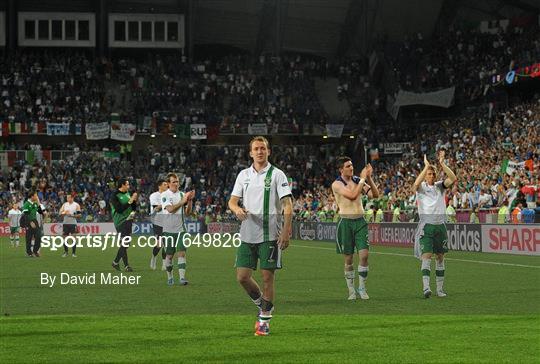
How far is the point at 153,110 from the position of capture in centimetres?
6850

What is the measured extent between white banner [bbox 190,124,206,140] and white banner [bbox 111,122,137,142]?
4148mm

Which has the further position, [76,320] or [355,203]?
[355,203]

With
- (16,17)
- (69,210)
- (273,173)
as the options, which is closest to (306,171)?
(16,17)

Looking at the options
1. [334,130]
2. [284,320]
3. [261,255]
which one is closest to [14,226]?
[334,130]

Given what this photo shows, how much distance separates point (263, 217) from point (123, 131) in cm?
5596

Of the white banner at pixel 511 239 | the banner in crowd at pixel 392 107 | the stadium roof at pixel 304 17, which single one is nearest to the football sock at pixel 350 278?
the white banner at pixel 511 239

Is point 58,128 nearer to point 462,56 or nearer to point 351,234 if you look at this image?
point 462,56

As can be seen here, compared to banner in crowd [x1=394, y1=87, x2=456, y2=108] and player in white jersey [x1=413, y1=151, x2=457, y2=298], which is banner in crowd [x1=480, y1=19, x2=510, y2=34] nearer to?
banner in crowd [x1=394, y1=87, x2=456, y2=108]

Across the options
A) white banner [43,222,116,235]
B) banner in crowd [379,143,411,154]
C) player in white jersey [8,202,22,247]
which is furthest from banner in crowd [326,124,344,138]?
player in white jersey [8,202,22,247]

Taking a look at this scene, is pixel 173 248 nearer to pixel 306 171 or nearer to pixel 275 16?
pixel 306 171

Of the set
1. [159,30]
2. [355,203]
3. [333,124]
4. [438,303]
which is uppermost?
[159,30]

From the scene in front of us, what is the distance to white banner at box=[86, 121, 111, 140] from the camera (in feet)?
214

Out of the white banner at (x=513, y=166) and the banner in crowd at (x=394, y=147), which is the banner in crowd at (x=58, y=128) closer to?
the banner in crowd at (x=394, y=147)

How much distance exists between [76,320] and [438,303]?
18.7 feet
